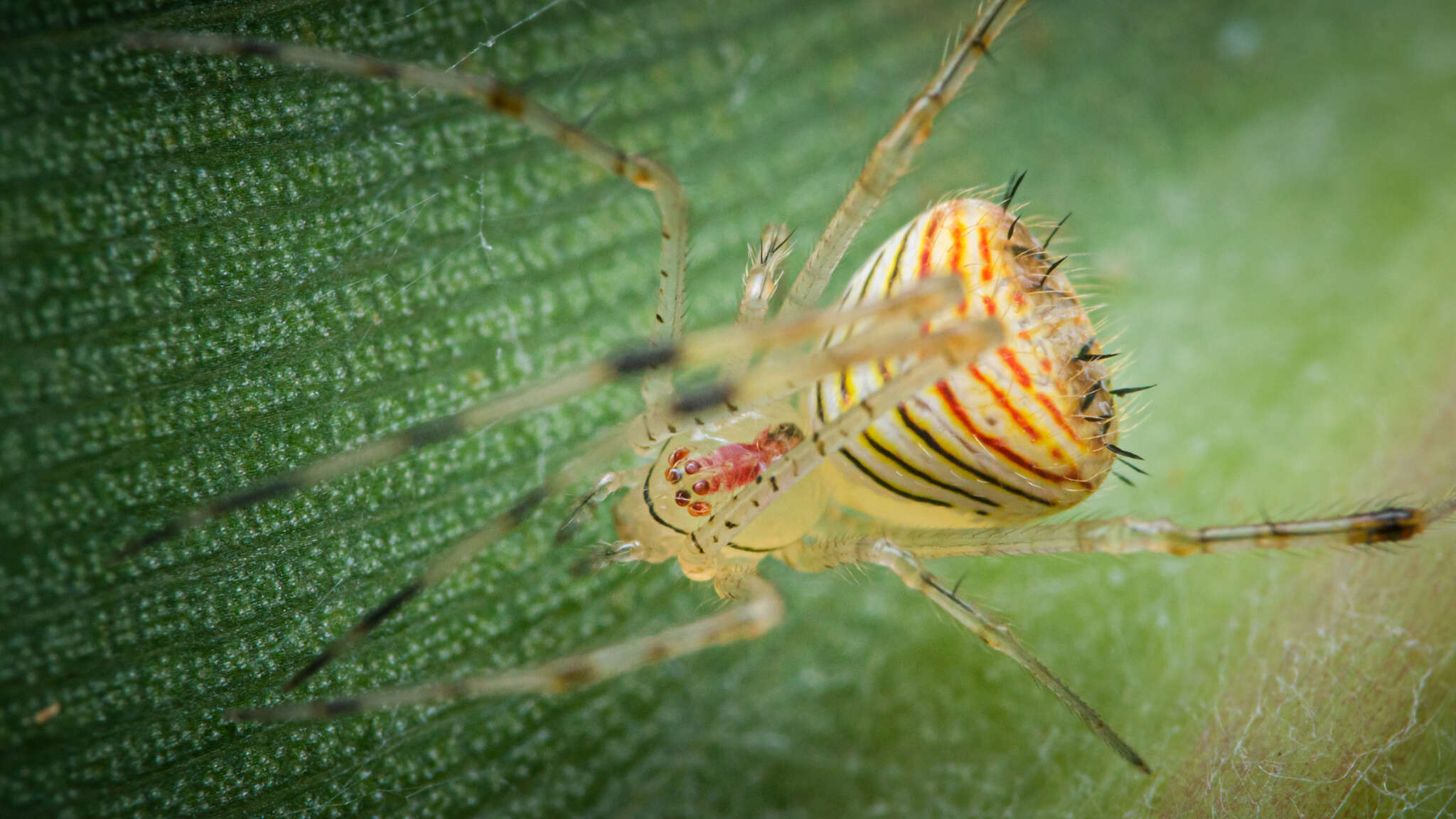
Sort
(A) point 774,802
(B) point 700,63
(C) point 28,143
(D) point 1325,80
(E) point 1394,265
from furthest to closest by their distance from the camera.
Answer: (D) point 1325,80
(E) point 1394,265
(B) point 700,63
(A) point 774,802
(C) point 28,143

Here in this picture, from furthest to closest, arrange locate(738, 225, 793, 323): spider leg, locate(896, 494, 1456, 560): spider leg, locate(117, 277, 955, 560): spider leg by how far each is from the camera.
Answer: locate(738, 225, 793, 323): spider leg < locate(896, 494, 1456, 560): spider leg < locate(117, 277, 955, 560): spider leg

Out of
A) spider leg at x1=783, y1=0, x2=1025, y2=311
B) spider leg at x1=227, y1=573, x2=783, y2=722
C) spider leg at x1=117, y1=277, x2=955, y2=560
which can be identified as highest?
spider leg at x1=783, y1=0, x2=1025, y2=311

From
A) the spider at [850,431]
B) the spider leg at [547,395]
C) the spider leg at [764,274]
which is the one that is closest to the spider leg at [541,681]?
the spider at [850,431]

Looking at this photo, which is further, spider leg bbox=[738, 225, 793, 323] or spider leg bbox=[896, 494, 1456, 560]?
spider leg bbox=[738, 225, 793, 323]

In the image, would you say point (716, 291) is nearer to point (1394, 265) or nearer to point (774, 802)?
point (774, 802)

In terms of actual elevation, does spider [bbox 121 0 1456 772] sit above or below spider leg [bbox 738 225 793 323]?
below

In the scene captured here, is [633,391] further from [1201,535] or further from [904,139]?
[1201,535]

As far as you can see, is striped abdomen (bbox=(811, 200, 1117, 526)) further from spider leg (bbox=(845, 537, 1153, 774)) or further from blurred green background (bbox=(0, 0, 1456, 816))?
blurred green background (bbox=(0, 0, 1456, 816))

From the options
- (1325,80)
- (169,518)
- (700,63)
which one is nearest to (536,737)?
(169,518)

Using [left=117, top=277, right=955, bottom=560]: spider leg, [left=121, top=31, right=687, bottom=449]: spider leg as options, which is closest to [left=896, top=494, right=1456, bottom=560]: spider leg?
[left=117, top=277, right=955, bottom=560]: spider leg
